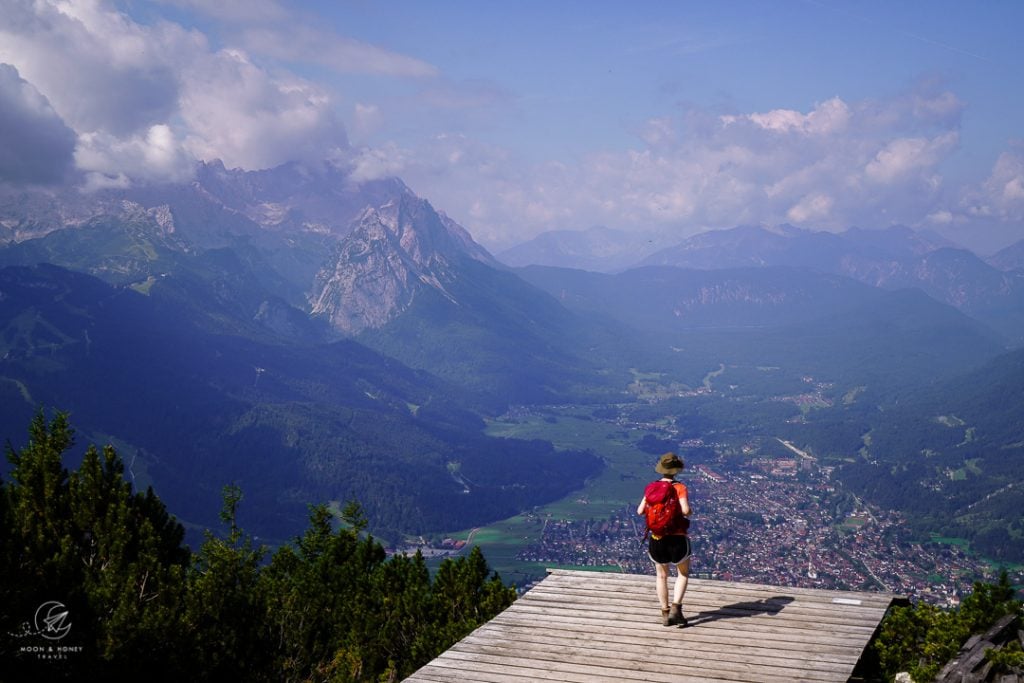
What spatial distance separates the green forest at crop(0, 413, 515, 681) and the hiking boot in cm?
892

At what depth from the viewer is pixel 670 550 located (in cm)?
1514

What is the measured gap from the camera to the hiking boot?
594 inches

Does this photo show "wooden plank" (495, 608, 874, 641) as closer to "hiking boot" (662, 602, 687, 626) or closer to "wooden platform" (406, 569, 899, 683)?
"wooden platform" (406, 569, 899, 683)

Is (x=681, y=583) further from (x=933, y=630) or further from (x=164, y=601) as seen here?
(x=164, y=601)

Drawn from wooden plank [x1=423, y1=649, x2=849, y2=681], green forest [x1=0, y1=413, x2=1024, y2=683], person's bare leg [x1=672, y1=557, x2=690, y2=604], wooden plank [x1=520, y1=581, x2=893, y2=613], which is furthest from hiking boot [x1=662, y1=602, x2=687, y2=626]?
green forest [x1=0, y1=413, x2=1024, y2=683]

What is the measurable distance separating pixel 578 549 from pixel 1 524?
180 meters

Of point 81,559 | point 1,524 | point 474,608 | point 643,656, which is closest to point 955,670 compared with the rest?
point 643,656

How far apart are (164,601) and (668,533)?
538 inches

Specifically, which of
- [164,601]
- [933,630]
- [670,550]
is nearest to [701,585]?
[670,550]

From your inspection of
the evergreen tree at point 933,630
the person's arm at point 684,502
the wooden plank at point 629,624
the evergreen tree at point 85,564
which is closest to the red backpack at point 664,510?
the person's arm at point 684,502

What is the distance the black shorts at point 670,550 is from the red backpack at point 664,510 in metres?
0.14

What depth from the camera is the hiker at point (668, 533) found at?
592 inches

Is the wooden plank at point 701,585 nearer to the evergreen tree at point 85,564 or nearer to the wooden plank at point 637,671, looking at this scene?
the wooden plank at point 637,671

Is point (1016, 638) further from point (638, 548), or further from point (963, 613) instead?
point (638, 548)
